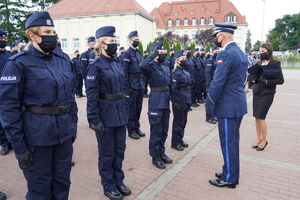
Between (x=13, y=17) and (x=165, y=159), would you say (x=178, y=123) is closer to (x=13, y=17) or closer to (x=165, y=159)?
(x=165, y=159)

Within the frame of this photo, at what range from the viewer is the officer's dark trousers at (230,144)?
11.5 feet

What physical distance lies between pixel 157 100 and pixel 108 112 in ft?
3.85

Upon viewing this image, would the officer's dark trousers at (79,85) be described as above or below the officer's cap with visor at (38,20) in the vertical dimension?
below

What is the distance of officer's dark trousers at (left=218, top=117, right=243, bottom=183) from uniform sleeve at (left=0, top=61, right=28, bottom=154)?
8.72 feet

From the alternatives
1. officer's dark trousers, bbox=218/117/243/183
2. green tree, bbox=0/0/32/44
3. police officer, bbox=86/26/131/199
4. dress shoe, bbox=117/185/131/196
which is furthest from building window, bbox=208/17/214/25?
dress shoe, bbox=117/185/131/196

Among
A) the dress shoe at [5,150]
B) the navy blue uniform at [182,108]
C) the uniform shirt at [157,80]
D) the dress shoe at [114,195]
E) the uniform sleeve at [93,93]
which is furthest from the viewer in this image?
the navy blue uniform at [182,108]

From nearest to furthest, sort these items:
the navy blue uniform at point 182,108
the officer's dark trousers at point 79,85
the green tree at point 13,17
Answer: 1. the navy blue uniform at point 182,108
2. the officer's dark trousers at point 79,85
3. the green tree at point 13,17

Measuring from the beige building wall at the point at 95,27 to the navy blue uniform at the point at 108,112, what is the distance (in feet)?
115

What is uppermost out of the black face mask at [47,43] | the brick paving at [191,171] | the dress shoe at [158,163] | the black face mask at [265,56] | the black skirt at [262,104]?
the black face mask at [47,43]

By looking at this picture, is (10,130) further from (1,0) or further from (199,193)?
(1,0)

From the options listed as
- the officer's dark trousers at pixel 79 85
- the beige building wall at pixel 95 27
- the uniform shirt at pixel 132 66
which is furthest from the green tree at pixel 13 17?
the uniform shirt at pixel 132 66

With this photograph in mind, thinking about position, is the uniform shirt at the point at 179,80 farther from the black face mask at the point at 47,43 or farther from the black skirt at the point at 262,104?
the black face mask at the point at 47,43

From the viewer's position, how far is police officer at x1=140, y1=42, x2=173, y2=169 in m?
4.19

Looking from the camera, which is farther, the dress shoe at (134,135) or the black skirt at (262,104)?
the dress shoe at (134,135)
